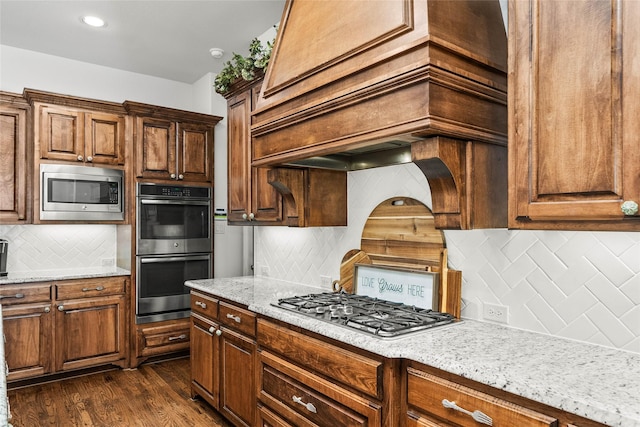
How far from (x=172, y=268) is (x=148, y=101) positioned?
1879 mm

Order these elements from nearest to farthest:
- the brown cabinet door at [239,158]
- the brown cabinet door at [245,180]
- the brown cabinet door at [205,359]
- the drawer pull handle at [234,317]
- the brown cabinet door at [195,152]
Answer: the drawer pull handle at [234,317] → the brown cabinet door at [205,359] → the brown cabinet door at [245,180] → the brown cabinet door at [239,158] → the brown cabinet door at [195,152]

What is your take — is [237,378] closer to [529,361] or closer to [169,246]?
[529,361]

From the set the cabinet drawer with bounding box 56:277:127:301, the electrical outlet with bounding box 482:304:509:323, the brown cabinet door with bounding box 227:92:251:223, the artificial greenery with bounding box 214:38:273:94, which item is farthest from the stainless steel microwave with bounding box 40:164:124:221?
the electrical outlet with bounding box 482:304:509:323

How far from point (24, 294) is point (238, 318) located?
83.3 inches

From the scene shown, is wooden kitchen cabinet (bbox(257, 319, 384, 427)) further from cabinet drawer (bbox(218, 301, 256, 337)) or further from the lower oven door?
the lower oven door

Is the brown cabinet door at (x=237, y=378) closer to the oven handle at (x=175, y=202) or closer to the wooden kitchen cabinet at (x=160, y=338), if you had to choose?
the wooden kitchen cabinet at (x=160, y=338)

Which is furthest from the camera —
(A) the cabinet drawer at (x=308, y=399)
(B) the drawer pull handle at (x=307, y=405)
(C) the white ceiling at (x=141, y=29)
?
(C) the white ceiling at (x=141, y=29)

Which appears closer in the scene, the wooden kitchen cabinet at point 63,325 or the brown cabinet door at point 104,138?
the wooden kitchen cabinet at point 63,325

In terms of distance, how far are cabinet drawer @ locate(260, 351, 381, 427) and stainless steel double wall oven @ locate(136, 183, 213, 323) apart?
2.14 metres

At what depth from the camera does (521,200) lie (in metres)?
1.47

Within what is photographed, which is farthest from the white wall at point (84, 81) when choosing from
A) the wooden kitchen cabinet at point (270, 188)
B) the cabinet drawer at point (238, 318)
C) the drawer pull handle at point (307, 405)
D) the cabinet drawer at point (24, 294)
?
the drawer pull handle at point (307, 405)

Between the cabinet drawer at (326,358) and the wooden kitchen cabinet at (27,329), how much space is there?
234cm

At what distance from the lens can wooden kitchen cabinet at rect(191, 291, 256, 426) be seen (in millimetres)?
2430

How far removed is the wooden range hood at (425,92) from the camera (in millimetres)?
1548
